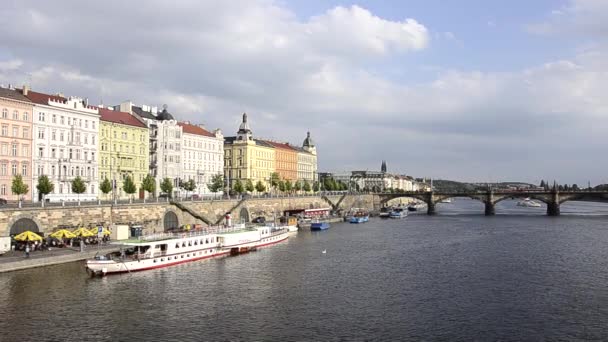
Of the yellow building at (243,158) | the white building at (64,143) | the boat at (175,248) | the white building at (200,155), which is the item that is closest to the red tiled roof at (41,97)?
the white building at (64,143)

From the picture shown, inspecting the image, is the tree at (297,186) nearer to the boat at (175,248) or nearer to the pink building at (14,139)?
the boat at (175,248)

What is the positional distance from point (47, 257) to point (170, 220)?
33.5 m

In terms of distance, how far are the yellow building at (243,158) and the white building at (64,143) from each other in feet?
196

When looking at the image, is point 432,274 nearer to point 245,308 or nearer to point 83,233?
point 245,308

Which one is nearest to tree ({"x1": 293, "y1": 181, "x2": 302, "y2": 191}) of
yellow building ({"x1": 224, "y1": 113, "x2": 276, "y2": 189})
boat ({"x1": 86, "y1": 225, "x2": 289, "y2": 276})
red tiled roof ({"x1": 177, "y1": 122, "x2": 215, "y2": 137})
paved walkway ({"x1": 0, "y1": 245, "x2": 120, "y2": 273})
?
yellow building ({"x1": 224, "y1": 113, "x2": 276, "y2": 189})

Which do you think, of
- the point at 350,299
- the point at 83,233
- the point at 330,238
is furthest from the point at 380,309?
the point at 330,238

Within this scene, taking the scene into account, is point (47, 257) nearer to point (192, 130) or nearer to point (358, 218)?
point (192, 130)

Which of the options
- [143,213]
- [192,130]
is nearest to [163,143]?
[192,130]

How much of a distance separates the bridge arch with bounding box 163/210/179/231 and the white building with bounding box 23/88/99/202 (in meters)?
14.3

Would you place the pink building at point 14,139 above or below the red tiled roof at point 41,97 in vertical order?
below

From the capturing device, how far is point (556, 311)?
39812mm

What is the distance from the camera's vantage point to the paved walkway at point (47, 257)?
50.4 m

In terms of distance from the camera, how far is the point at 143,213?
3214 inches

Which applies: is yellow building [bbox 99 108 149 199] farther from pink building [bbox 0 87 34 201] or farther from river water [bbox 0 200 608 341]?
river water [bbox 0 200 608 341]
